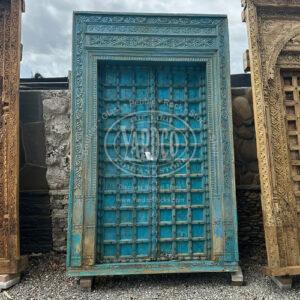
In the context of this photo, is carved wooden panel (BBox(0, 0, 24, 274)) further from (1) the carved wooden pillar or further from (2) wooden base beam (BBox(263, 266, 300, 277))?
(2) wooden base beam (BBox(263, 266, 300, 277))

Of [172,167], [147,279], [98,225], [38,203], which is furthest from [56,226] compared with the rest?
[172,167]

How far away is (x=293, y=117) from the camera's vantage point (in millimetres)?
3498

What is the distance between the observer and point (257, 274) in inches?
135

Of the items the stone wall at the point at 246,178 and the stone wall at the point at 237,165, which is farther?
the stone wall at the point at 246,178

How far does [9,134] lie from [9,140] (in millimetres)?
63

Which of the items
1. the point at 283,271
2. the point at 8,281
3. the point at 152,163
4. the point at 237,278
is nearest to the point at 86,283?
the point at 8,281

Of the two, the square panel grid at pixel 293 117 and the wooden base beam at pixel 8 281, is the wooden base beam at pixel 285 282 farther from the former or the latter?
the wooden base beam at pixel 8 281

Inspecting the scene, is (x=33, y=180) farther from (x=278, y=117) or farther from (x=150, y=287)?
(x=278, y=117)

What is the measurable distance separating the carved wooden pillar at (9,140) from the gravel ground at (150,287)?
232mm

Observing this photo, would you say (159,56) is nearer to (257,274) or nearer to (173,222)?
(173,222)

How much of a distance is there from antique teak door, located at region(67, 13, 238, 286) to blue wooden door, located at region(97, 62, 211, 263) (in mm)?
11

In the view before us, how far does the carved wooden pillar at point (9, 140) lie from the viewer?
3209 mm

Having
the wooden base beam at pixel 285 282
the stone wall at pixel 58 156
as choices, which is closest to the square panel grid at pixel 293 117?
the wooden base beam at pixel 285 282

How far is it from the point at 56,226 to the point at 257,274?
2.34 meters
